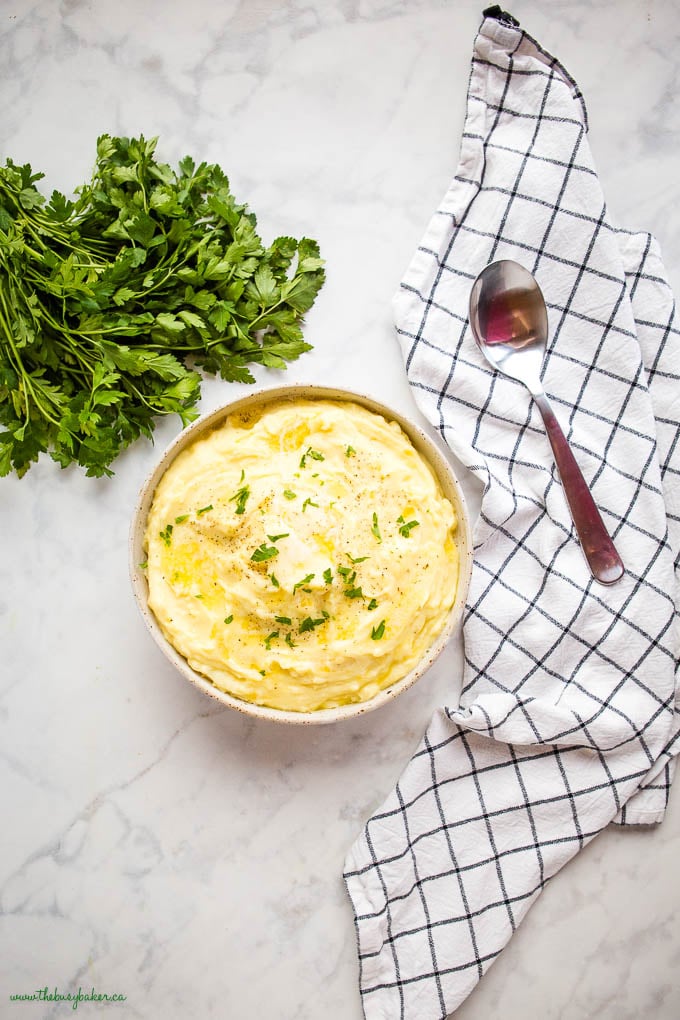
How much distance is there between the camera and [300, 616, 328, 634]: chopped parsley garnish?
1.97 meters

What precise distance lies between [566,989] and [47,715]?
164cm

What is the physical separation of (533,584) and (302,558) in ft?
2.36

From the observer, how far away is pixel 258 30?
7.93 feet

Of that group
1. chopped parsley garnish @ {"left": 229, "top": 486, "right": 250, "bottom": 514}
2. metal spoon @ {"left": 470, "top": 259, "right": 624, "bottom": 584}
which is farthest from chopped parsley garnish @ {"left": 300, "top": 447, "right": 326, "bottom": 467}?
metal spoon @ {"left": 470, "top": 259, "right": 624, "bottom": 584}

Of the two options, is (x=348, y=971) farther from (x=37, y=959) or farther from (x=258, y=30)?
(x=258, y=30)

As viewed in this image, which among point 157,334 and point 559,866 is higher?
point 157,334

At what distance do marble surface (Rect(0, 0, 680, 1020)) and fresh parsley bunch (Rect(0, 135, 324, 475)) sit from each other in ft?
0.39

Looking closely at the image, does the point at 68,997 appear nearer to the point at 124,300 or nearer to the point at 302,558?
the point at 302,558

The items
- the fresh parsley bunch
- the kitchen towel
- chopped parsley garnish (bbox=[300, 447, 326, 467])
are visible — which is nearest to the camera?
chopped parsley garnish (bbox=[300, 447, 326, 467])

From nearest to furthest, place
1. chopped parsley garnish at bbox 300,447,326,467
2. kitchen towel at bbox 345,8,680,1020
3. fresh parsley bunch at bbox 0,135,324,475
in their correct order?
1. chopped parsley garnish at bbox 300,447,326,467
2. fresh parsley bunch at bbox 0,135,324,475
3. kitchen towel at bbox 345,8,680,1020

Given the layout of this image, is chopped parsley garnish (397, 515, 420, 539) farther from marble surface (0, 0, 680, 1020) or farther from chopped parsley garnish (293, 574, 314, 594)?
marble surface (0, 0, 680, 1020)

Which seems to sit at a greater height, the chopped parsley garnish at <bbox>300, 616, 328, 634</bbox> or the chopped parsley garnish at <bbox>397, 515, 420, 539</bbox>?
the chopped parsley garnish at <bbox>397, 515, 420, 539</bbox>

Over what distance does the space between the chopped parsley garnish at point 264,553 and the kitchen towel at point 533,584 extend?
24.9 inches

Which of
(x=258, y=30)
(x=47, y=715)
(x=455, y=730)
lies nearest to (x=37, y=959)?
(x=47, y=715)
